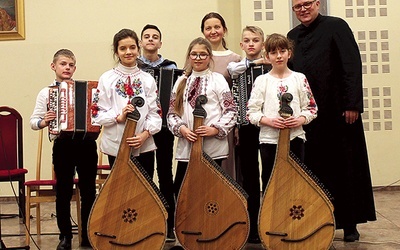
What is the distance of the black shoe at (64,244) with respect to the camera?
3.69 m

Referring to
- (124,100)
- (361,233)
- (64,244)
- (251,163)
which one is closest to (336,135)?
(251,163)

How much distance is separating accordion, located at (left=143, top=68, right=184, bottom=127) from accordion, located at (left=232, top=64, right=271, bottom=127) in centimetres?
43

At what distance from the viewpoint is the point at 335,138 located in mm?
Result: 3740

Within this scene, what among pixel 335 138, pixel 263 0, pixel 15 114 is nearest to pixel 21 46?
pixel 15 114

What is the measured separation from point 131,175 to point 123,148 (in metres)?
0.15

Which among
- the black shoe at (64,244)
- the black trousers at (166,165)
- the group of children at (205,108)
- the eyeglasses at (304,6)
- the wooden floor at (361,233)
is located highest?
the eyeglasses at (304,6)

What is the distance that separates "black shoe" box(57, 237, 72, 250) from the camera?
12.1 ft

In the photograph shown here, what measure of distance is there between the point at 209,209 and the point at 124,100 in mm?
809

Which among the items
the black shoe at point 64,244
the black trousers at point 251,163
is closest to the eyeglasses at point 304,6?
the black trousers at point 251,163

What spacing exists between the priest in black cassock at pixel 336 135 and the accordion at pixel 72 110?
136 cm

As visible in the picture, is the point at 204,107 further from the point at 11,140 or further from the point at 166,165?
the point at 11,140

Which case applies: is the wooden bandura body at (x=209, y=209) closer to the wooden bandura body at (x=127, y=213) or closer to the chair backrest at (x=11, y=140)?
the wooden bandura body at (x=127, y=213)

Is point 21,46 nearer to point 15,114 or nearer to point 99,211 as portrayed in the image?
point 15,114

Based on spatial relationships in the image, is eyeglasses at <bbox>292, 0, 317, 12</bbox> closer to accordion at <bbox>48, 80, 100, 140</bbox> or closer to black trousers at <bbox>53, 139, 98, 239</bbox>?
accordion at <bbox>48, 80, 100, 140</bbox>
